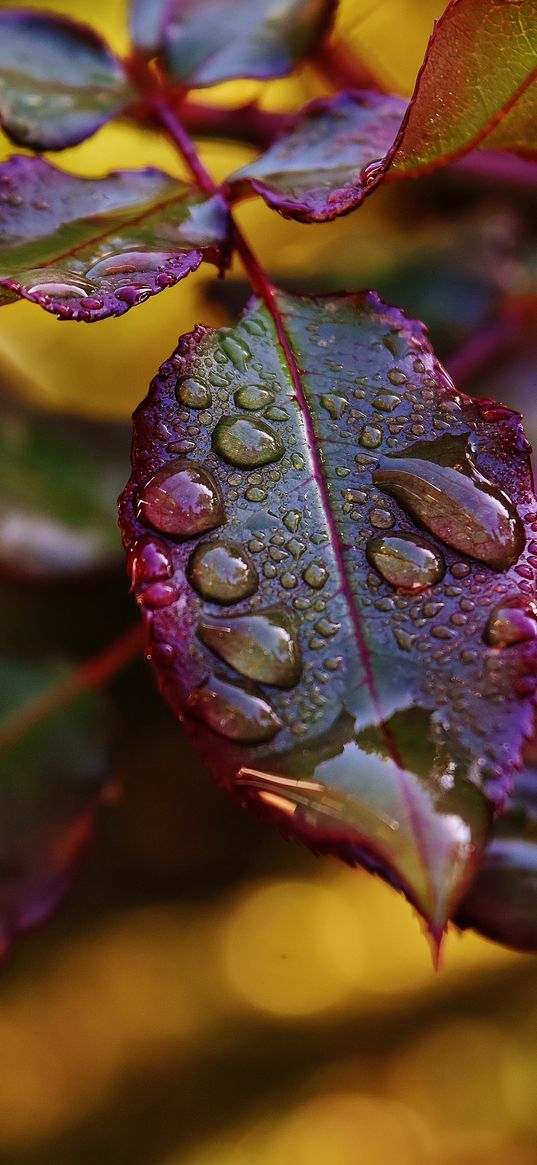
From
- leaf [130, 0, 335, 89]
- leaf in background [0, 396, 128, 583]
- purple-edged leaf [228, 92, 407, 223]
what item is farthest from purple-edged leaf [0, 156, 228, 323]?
leaf in background [0, 396, 128, 583]

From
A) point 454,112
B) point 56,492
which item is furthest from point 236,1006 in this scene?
point 454,112

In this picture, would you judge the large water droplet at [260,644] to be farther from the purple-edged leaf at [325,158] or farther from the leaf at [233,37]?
the leaf at [233,37]

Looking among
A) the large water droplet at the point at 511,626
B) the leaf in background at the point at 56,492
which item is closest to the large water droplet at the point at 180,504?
the large water droplet at the point at 511,626

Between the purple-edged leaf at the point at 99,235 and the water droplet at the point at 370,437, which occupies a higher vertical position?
the purple-edged leaf at the point at 99,235

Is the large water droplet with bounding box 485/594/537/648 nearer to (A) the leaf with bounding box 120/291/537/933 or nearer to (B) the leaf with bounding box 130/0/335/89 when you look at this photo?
(A) the leaf with bounding box 120/291/537/933

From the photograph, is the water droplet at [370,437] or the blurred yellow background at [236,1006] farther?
the blurred yellow background at [236,1006]

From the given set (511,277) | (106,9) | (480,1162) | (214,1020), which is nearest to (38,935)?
(214,1020)

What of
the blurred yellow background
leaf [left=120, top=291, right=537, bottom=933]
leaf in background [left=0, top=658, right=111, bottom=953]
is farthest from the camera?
the blurred yellow background
